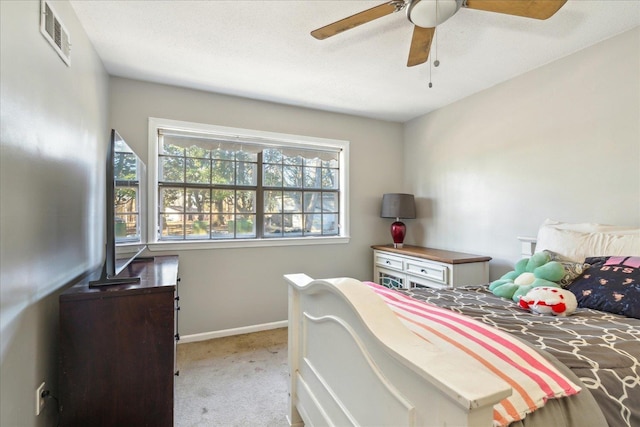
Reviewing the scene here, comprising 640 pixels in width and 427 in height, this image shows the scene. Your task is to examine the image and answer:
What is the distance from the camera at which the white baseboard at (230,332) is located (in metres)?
2.90

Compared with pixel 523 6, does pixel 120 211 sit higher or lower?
lower

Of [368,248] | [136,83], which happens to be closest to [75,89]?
[136,83]

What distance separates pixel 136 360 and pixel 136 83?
245 cm

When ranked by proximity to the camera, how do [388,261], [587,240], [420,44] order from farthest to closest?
[388,261]
[587,240]
[420,44]

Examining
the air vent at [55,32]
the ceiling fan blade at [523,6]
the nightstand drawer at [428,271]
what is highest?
the ceiling fan blade at [523,6]

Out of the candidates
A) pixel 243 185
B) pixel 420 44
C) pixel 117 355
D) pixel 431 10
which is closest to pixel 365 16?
pixel 431 10

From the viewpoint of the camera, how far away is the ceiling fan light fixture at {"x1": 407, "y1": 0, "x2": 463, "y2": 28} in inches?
58.3

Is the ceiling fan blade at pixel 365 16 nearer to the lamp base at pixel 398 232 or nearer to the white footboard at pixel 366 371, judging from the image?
the white footboard at pixel 366 371

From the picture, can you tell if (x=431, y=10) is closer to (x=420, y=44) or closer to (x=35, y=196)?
(x=420, y=44)

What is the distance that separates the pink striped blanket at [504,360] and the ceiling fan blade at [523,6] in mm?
1484

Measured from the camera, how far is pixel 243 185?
3295mm

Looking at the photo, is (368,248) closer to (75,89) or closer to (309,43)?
(309,43)

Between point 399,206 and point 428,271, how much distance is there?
89 centimetres

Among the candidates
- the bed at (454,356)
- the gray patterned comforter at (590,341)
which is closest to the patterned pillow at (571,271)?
the bed at (454,356)
